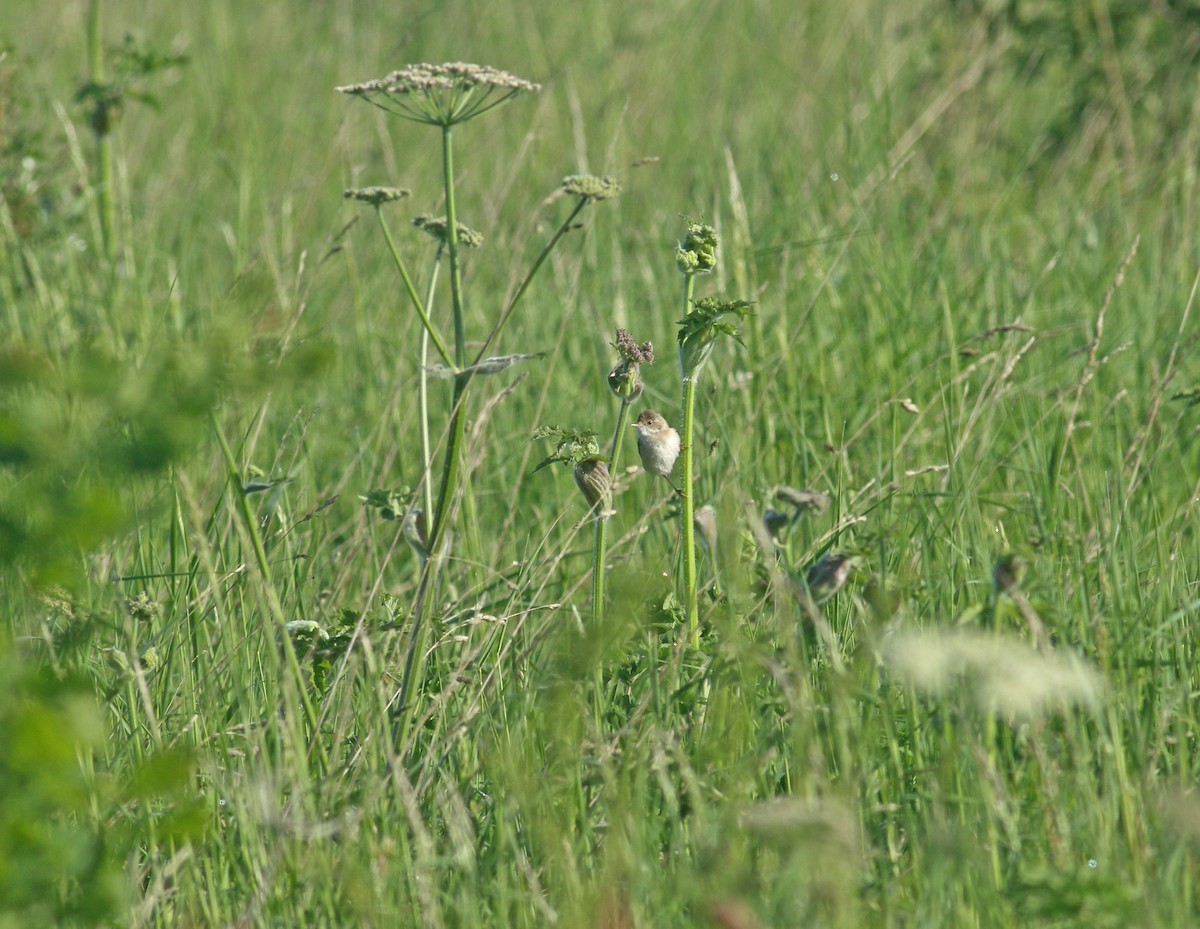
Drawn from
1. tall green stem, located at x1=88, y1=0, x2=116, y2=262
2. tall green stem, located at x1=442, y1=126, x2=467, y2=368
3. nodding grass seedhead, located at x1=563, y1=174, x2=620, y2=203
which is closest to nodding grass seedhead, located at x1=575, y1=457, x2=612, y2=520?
tall green stem, located at x1=442, y1=126, x2=467, y2=368

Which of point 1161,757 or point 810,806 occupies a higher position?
point 810,806

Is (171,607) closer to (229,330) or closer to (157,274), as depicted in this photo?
(229,330)

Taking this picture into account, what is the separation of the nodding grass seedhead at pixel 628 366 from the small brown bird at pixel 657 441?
10 cm

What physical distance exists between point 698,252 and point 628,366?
199mm

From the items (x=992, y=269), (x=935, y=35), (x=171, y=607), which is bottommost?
(x=171, y=607)

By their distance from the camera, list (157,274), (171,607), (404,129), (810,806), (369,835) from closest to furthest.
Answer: (810,806) → (369,835) → (171,607) → (157,274) → (404,129)

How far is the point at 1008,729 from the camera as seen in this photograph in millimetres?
1766

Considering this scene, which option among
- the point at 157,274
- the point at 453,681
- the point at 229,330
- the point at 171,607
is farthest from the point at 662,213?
the point at 229,330

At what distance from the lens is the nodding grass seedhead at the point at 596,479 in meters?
1.91

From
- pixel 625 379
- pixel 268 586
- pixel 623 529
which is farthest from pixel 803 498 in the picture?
pixel 623 529

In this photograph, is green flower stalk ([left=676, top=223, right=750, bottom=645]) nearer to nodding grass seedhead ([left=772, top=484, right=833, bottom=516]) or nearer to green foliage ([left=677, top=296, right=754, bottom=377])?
green foliage ([left=677, top=296, right=754, bottom=377])

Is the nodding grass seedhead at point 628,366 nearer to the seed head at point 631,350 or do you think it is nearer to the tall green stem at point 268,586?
the seed head at point 631,350

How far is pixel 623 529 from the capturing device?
290cm

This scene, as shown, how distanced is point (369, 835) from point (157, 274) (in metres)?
3.23
